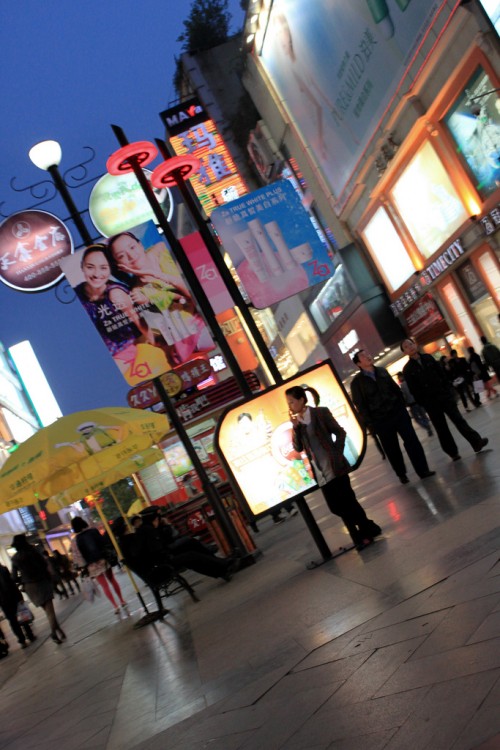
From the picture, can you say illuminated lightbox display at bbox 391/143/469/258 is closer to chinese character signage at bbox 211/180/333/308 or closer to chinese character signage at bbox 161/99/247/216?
chinese character signage at bbox 211/180/333/308

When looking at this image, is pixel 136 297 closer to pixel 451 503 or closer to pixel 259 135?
pixel 451 503

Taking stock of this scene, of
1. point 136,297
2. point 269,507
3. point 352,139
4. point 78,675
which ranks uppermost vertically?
Result: point 352,139

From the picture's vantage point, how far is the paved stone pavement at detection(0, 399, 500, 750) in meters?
3.99

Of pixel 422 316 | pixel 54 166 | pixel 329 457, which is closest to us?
pixel 329 457

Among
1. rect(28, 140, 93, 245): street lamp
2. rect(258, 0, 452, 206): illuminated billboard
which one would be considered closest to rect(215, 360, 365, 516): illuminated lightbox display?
rect(28, 140, 93, 245): street lamp

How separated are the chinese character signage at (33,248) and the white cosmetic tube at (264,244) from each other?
635 cm

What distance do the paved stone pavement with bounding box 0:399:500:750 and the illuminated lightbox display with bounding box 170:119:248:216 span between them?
34748 mm

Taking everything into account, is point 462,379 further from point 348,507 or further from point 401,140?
point 348,507

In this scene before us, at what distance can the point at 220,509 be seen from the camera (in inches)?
535

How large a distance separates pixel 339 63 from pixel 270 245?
1866cm

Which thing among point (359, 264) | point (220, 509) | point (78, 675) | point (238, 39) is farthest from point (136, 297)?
point (238, 39)

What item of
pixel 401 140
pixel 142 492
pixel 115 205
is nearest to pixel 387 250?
pixel 401 140

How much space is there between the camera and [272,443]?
9.32 metres

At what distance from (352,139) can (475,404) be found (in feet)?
39.1
